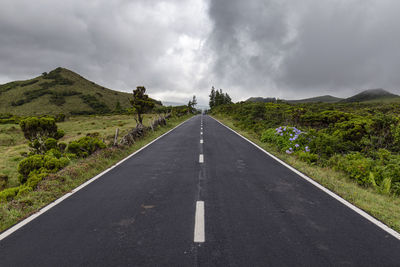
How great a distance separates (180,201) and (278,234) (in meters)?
2.26

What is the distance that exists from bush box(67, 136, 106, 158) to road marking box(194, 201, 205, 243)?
7.36m

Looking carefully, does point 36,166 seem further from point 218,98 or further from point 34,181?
point 218,98

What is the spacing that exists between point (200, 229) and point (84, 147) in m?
8.56

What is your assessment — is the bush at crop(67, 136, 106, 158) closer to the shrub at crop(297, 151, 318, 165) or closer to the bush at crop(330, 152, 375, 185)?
the shrub at crop(297, 151, 318, 165)

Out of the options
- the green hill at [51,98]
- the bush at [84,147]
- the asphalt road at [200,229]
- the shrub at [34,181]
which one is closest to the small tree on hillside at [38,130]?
the bush at [84,147]

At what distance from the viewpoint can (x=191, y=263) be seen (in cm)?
267

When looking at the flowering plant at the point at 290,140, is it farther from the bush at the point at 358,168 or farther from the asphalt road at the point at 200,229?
the asphalt road at the point at 200,229

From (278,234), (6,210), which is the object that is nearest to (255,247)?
(278,234)

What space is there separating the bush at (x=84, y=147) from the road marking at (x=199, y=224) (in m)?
7.36

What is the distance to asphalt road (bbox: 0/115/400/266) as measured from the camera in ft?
9.17

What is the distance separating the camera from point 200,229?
346 centimetres

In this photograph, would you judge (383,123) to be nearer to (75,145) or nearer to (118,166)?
(118,166)

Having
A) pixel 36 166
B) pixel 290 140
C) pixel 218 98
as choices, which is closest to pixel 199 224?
pixel 36 166

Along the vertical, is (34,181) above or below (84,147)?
below
